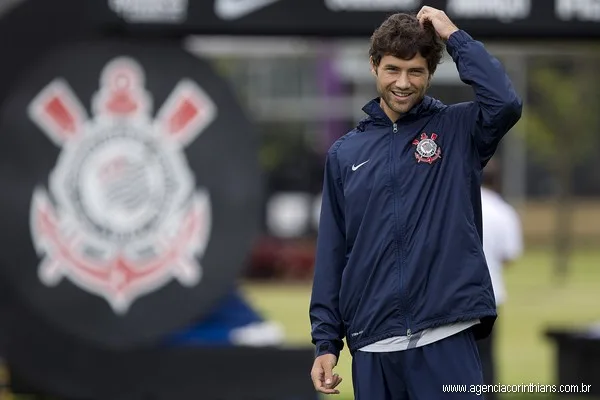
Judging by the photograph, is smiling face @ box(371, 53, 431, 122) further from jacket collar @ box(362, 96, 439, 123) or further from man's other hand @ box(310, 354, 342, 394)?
man's other hand @ box(310, 354, 342, 394)

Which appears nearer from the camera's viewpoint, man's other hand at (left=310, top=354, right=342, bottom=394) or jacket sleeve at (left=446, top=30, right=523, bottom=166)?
jacket sleeve at (left=446, top=30, right=523, bottom=166)

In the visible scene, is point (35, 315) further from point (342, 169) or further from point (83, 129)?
point (342, 169)

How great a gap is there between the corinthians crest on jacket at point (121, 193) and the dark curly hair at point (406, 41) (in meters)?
3.58

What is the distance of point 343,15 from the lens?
25.1ft

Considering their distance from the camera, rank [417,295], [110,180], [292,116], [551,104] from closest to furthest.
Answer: [417,295]
[110,180]
[551,104]
[292,116]

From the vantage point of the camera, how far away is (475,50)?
4.32 m

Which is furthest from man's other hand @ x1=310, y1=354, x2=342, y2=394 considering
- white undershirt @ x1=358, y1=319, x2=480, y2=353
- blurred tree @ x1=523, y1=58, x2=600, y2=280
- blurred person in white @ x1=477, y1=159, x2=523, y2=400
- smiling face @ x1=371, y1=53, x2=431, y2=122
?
blurred tree @ x1=523, y1=58, x2=600, y2=280

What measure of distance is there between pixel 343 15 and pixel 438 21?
3.33 meters

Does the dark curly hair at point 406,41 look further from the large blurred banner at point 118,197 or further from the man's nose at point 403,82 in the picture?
the large blurred banner at point 118,197

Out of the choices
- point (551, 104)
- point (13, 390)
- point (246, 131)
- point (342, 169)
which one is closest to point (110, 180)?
point (246, 131)

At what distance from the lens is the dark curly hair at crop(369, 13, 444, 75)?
14.2ft

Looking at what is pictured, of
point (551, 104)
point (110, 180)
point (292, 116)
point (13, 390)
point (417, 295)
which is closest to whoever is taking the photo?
point (417, 295)

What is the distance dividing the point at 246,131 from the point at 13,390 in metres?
2.17

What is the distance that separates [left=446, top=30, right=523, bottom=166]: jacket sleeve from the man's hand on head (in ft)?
0.07
